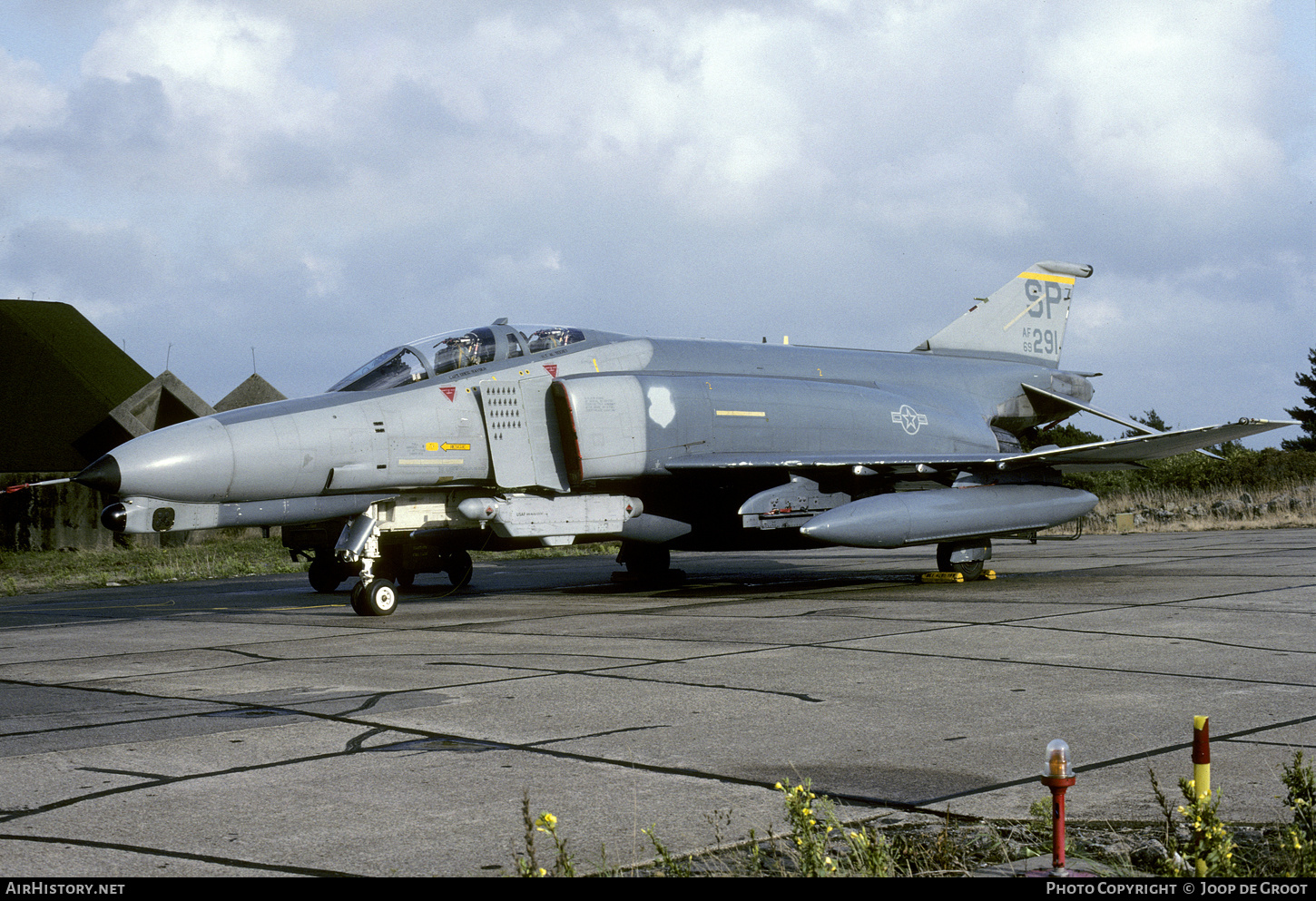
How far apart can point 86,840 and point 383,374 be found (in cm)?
859

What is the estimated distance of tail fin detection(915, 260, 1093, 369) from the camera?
17547 millimetres

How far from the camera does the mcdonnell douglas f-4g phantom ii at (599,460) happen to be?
→ 436 inches

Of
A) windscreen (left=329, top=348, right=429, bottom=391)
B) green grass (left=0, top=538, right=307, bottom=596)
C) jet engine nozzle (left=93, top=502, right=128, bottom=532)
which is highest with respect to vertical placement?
windscreen (left=329, top=348, right=429, bottom=391)

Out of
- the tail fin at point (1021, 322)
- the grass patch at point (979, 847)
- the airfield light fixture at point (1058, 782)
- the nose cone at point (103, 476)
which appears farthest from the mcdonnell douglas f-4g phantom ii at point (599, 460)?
the airfield light fixture at point (1058, 782)

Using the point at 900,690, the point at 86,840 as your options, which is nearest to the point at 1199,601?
the point at 900,690

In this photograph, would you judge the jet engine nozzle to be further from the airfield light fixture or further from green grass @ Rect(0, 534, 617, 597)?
the airfield light fixture

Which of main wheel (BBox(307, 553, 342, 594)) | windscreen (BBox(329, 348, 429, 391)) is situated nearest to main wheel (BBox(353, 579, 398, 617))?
windscreen (BBox(329, 348, 429, 391))

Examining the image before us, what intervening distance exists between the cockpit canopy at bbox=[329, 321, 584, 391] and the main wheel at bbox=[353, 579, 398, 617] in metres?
2.02

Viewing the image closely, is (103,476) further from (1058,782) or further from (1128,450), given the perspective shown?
Result: (1128,450)

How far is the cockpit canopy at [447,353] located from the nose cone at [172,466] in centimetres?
183

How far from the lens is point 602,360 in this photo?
43.6 feet

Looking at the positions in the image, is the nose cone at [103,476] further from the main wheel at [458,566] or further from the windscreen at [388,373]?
the main wheel at [458,566]

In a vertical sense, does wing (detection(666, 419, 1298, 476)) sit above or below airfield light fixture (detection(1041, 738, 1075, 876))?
above

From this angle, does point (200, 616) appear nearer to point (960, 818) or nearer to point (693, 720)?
point (693, 720)
